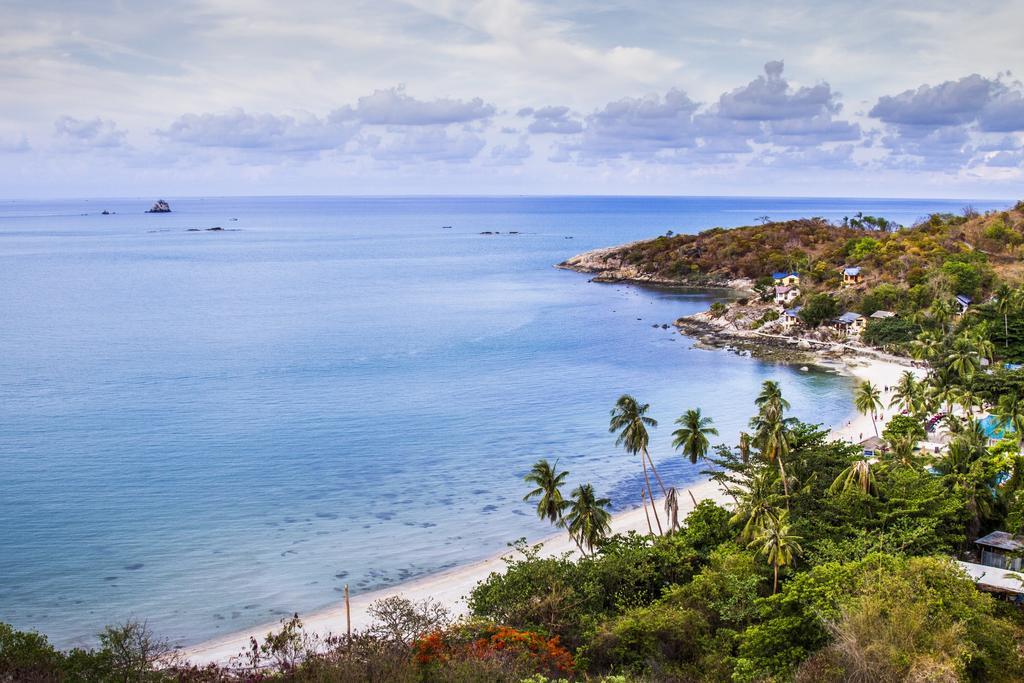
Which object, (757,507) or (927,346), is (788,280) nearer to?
(927,346)

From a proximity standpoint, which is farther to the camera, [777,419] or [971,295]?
[971,295]

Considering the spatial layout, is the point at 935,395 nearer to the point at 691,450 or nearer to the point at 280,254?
the point at 691,450

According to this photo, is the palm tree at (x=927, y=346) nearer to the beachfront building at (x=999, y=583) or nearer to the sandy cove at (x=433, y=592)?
the sandy cove at (x=433, y=592)

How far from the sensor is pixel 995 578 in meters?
27.2

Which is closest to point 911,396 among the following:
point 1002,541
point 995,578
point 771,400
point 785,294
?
point 771,400

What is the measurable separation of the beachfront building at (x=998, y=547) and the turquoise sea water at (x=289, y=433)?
18.5 meters

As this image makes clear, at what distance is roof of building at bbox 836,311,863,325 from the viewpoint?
278 ft

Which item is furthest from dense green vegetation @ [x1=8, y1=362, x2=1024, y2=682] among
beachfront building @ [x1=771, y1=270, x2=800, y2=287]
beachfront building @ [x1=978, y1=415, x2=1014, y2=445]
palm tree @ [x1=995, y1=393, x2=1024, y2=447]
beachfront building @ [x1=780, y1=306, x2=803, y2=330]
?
beachfront building @ [x1=771, y1=270, x2=800, y2=287]

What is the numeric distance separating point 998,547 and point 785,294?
74.3 m

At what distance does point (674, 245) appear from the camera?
15525cm

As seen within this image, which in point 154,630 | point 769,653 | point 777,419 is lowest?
point 154,630

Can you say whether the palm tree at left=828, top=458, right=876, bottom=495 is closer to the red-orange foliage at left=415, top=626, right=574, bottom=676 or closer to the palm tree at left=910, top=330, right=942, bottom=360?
the red-orange foliage at left=415, top=626, right=574, bottom=676

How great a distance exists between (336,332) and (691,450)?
6120 centimetres

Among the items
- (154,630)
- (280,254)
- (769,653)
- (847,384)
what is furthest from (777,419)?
(280,254)
